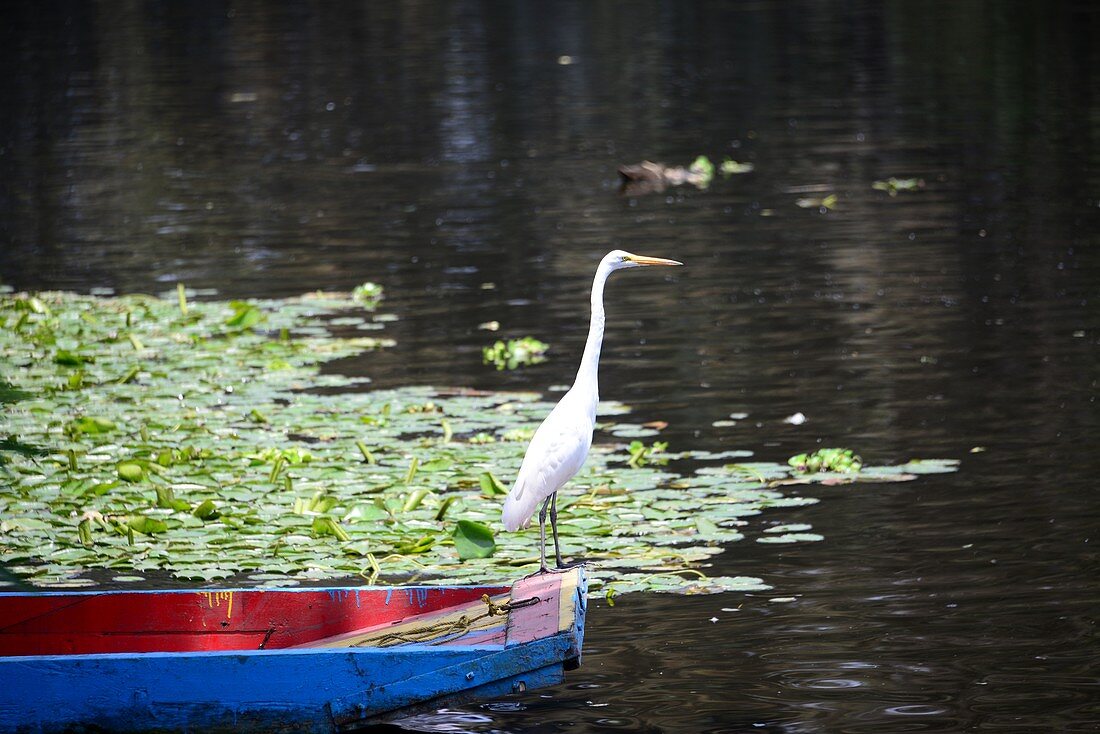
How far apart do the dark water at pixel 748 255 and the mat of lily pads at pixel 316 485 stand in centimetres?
37

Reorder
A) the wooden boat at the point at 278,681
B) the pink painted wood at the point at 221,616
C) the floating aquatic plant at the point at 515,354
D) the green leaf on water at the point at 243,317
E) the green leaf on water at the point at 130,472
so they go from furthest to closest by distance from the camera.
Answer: the green leaf on water at the point at 243,317, the floating aquatic plant at the point at 515,354, the green leaf on water at the point at 130,472, the pink painted wood at the point at 221,616, the wooden boat at the point at 278,681

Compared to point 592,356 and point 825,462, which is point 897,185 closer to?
point 825,462

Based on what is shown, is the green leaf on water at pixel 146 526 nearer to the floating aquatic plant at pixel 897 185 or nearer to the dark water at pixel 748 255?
the dark water at pixel 748 255

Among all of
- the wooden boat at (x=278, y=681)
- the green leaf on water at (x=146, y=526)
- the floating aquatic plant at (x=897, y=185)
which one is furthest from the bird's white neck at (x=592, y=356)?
the floating aquatic plant at (x=897, y=185)

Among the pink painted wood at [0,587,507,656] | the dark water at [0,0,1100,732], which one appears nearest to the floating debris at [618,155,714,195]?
the dark water at [0,0,1100,732]

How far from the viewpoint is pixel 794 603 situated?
695cm

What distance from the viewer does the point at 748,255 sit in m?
14.4

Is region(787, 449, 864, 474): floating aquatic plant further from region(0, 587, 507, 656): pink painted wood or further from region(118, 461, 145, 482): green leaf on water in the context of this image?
region(118, 461, 145, 482): green leaf on water

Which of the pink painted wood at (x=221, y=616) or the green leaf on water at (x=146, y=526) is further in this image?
the green leaf on water at (x=146, y=526)

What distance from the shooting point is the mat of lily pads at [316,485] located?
7418 mm

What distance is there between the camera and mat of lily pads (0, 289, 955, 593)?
7418 millimetres

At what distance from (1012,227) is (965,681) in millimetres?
9273

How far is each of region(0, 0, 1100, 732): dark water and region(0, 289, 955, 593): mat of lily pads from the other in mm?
372

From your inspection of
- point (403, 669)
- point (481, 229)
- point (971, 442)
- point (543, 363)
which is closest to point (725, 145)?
point (481, 229)
